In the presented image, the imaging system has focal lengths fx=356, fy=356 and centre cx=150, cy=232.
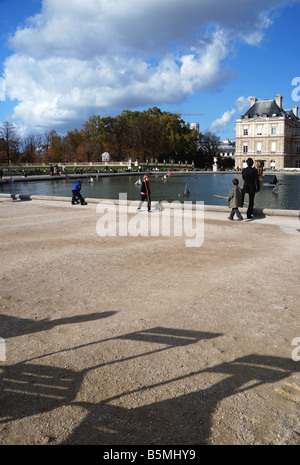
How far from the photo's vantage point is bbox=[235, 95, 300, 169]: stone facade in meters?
93.6

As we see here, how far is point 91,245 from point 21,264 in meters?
2.07

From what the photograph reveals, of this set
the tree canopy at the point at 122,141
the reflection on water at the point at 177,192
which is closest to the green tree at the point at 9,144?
the tree canopy at the point at 122,141

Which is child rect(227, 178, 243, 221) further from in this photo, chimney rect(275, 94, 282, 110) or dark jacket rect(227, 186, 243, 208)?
chimney rect(275, 94, 282, 110)

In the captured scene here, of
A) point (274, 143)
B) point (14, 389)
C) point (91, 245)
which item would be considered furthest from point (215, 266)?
point (274, 143)

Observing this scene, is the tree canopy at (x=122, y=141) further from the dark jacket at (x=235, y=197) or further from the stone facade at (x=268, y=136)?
the dark jacket at (x=235, y=197)

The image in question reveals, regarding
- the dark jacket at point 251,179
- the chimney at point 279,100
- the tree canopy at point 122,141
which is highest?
the chimney at point 279,100

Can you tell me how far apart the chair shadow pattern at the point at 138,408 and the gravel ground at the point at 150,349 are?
10 millimetres

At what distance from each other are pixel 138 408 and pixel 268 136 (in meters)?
101

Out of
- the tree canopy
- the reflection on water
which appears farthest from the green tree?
the reflection on water

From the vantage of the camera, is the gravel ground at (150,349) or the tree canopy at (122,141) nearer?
the gravel ground at (150,349)

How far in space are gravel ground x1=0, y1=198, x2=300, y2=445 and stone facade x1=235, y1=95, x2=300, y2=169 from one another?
3710 inches

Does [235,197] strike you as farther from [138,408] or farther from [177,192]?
[177,192]

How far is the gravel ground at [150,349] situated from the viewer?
2.83 metres

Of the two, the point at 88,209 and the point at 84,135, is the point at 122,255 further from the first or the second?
the point at 84,135
